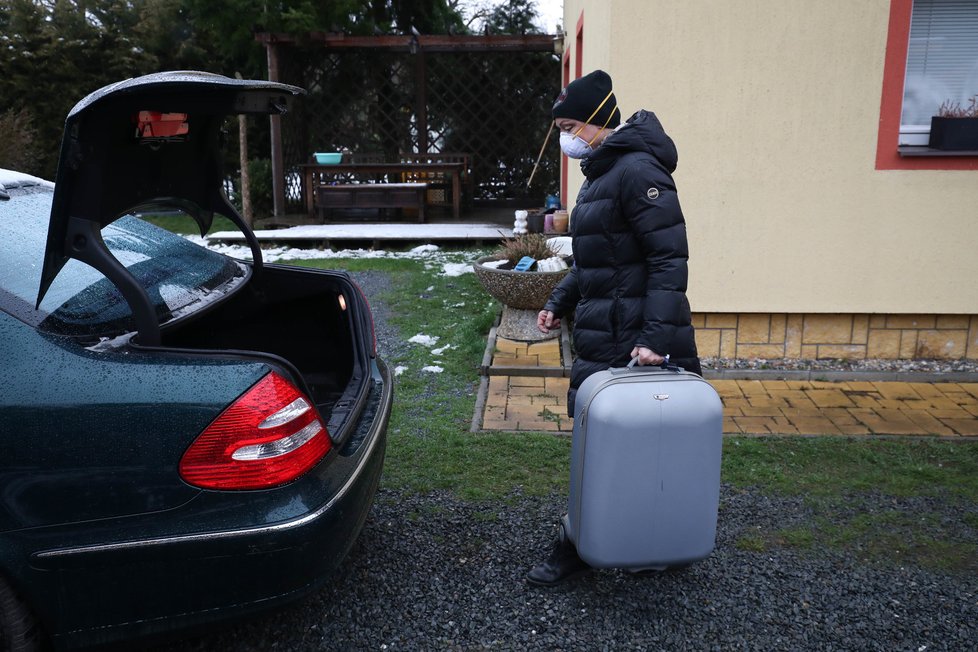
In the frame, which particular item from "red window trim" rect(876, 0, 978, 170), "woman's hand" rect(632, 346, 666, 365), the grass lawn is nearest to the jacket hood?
"woman's hand" rect(632, 346, 666, 365)

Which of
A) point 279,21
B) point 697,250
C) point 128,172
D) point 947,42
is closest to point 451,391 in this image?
point 697,250

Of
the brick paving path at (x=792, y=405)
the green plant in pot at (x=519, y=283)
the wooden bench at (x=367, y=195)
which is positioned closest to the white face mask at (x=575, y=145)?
the brick paving path at (x=792, y=405)

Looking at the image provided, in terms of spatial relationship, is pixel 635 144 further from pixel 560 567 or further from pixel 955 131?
pixel 955 131

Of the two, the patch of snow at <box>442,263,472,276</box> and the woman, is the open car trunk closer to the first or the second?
the woman

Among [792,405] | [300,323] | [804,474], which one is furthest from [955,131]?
[300,323]

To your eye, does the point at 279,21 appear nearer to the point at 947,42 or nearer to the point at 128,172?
the point at 947,42

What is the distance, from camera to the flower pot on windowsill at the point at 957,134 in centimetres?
483

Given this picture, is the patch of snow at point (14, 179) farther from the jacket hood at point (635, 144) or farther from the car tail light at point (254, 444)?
the jacket hood at point (635, 144)

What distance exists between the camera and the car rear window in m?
2.22

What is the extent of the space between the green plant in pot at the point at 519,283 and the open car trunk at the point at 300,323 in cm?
225

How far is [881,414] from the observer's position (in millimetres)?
4383

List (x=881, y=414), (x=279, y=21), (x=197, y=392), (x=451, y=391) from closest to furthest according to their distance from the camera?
1. (x=197, y=392)
2. (x=881, y=414)
3. (x=451, y=391)
4. (x=279, y=21)

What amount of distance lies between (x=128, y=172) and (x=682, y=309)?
1778mm

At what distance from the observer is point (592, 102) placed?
8.84ft
